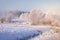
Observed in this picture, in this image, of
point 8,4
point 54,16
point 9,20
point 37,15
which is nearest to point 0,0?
point 8,4

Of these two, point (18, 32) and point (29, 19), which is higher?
point (29, 19)

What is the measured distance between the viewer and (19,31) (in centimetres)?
149

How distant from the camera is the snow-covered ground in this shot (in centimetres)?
147

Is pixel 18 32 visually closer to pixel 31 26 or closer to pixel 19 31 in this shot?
pixel 19 31

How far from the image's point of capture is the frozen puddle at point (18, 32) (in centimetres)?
146

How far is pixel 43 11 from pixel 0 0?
0.60 m

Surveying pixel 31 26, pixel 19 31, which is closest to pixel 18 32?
pixel 19 31

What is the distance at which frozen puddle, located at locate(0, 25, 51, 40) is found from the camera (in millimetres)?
1464

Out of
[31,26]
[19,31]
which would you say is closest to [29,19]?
[31,26]

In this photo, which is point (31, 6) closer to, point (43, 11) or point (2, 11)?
point (43, 11)

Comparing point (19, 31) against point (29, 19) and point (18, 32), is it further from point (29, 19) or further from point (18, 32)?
point (29, 19)

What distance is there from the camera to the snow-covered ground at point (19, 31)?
1466 millimetres

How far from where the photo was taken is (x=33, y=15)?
152 centimetres

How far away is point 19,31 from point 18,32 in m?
0.02
